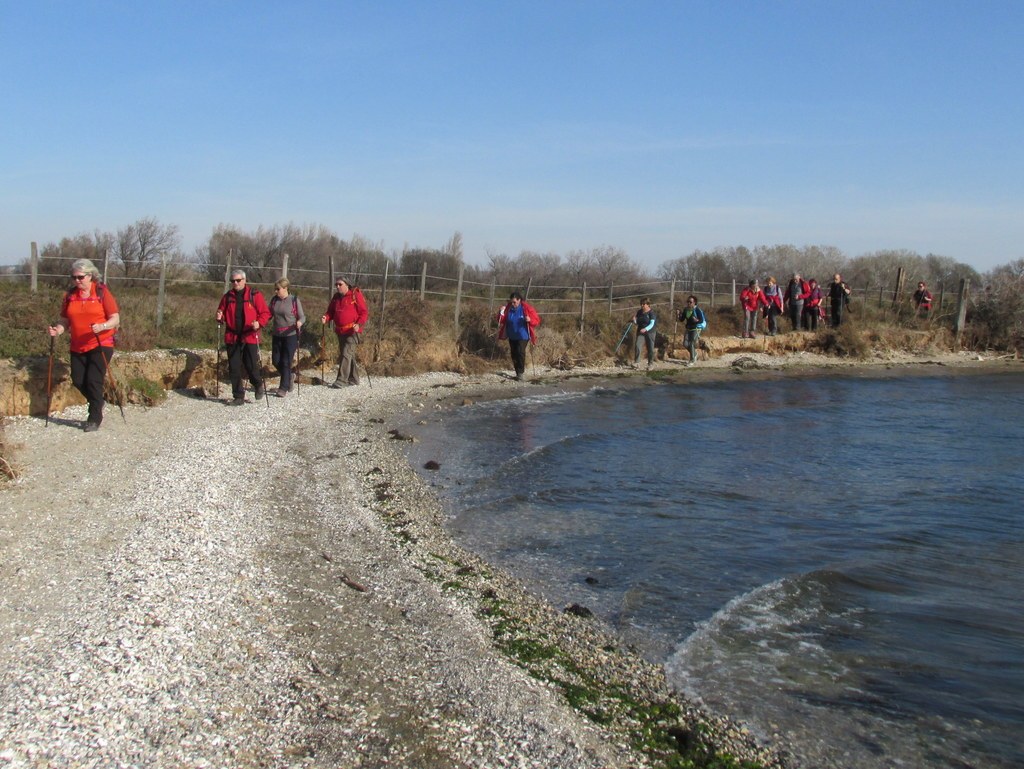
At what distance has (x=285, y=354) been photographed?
14.5 metres

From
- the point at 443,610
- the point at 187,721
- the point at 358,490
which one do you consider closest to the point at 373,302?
the point at 358,490

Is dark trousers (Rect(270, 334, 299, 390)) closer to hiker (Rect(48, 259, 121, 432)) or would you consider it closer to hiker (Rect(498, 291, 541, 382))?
hiker (Rect(48, 259, 121, 432))

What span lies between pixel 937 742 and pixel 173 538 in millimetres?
5474

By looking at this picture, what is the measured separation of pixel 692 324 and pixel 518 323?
688 centimetres

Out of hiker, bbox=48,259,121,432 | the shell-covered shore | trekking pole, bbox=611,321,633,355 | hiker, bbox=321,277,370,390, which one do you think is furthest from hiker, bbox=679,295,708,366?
hiker, bbox=48,259,121,432

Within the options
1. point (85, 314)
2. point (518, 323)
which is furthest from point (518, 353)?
point (85, 314)

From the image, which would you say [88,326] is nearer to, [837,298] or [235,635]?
[235,635]

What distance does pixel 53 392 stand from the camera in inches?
A: 445

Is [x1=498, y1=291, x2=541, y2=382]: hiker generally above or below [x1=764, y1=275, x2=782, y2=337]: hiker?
below

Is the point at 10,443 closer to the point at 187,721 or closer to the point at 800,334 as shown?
the point at 187,721

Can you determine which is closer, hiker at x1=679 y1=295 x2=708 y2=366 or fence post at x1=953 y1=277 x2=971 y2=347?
hiker at x1=679 y1=295 x2=708 y2=366

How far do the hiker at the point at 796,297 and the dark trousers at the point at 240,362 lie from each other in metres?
19.0

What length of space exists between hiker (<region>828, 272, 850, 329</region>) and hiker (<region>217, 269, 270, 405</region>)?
66.1 ft

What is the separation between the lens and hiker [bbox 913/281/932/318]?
30688mm
